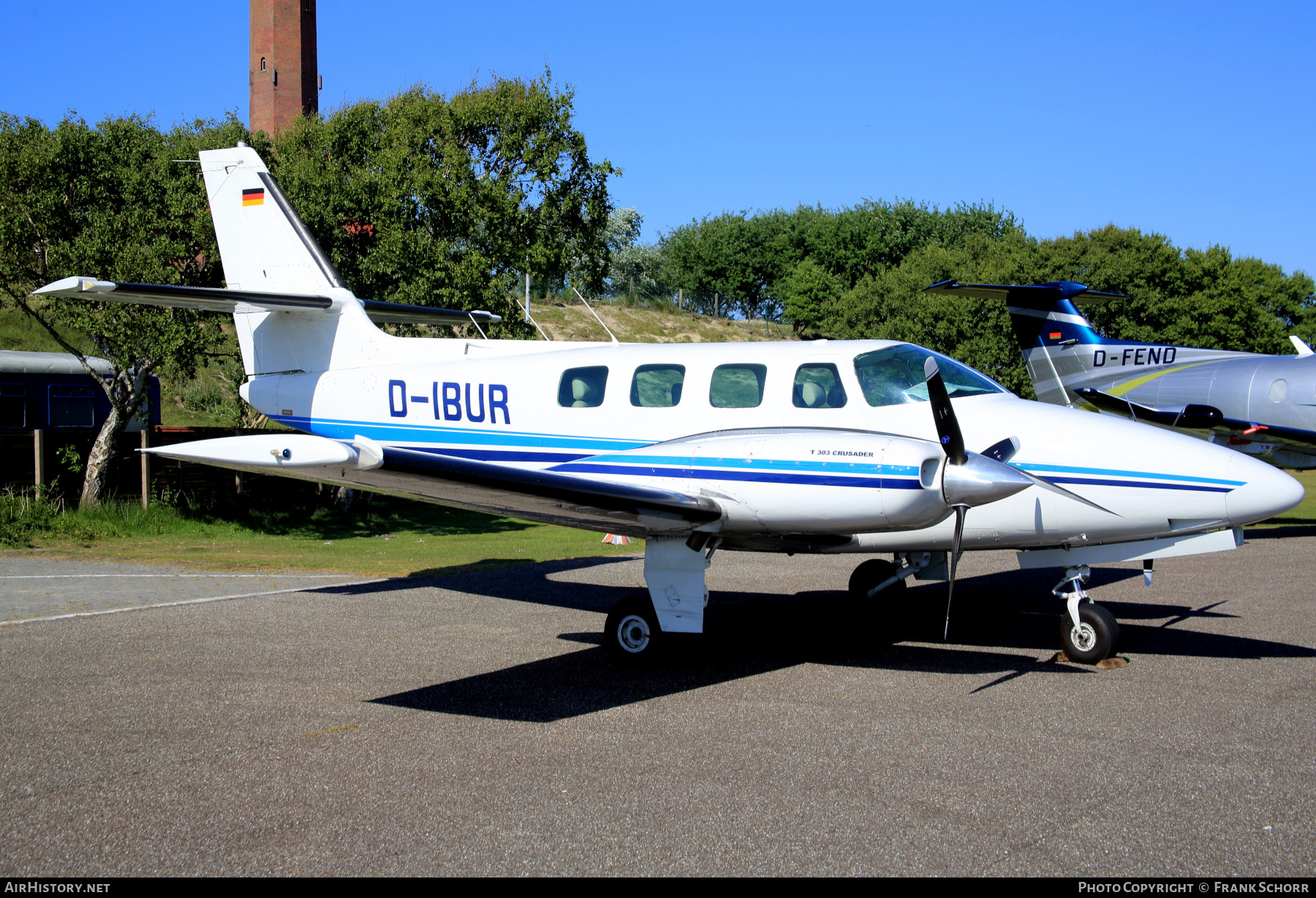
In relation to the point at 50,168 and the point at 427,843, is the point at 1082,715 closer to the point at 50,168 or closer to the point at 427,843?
the point at 427,843

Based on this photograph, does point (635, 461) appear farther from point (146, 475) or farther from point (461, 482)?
point (146, 475)

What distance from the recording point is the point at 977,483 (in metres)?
6.68

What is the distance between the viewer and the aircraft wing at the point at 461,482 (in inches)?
235

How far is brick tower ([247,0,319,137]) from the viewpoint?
40.0 meters

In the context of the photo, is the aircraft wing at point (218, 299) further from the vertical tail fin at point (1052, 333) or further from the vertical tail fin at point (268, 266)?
the vertical tail fin at point (1052, 333)

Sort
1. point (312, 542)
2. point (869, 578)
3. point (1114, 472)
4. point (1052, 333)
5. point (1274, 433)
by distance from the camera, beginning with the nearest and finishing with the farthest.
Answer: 1. point (1114, 472)
2. point (869, 578)
3. point (312, 542)
4. point (1274, 433)
5. point (1052, 333)

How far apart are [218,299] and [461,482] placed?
522 cm

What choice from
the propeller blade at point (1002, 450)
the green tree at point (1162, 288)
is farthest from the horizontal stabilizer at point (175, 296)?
the green tree at point (1162, 288)

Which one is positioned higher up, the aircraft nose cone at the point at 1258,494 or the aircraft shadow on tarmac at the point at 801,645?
the aircraft nose cone at the point at 1258,494

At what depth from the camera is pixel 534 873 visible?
13.0ft

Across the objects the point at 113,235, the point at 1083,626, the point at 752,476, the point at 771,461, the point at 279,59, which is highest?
the point at 279,59

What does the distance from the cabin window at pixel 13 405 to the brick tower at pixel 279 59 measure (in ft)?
77.2
